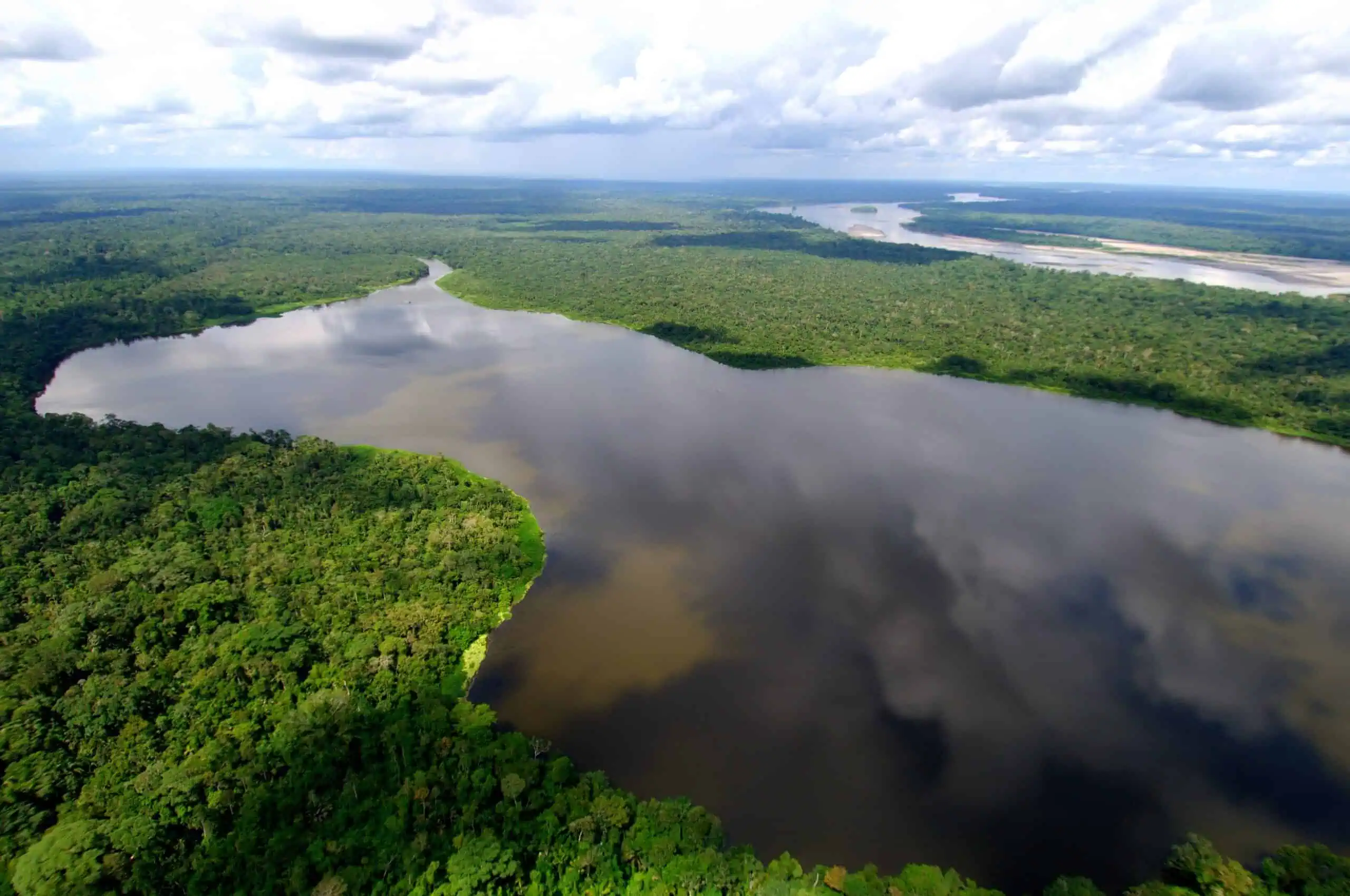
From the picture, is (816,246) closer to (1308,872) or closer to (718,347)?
(718,347)

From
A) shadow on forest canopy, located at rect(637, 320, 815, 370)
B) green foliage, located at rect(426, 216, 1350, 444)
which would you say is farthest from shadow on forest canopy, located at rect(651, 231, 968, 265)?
shadow on forest canopy, located at rect(637, 320, 815, 370)

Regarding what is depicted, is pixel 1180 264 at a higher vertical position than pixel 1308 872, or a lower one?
higher

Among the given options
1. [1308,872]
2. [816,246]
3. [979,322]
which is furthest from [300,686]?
[816,246]

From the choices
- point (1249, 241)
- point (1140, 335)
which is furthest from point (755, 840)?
point (1249, 241)

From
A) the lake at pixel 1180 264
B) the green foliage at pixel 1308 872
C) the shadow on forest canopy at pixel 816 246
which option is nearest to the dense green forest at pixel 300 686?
the green foliage at pixel 1308 872

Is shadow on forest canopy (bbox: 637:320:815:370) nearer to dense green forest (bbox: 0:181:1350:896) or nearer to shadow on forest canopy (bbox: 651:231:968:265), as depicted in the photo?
dense green forest (bbox: 0:181:1350:896)

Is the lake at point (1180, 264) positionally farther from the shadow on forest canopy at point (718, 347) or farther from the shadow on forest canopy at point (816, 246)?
the shadow on forest canopy at point (718, 347)
